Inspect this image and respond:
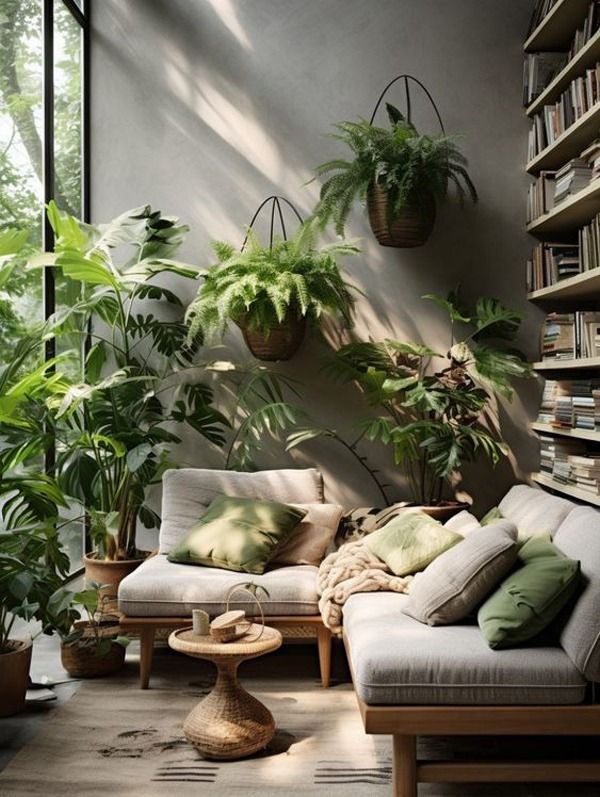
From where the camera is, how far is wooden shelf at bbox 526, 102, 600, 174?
3.66m

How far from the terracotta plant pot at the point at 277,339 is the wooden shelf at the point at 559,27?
5.95 ft

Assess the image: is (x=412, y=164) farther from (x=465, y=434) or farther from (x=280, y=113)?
(x=465, y=434)

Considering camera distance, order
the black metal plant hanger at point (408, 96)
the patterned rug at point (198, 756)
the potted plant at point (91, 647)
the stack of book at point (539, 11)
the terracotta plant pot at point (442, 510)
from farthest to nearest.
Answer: the black metal plant hanger at point (408, 96) < the stack of book at point (539, 11) < the terracotta plant pot at point (442, 510) < the potted plant at point (91, 647) < the patterned rug at point (198, 756)

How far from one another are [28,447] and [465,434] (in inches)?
77.2

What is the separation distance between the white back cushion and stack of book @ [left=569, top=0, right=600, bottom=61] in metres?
2.25

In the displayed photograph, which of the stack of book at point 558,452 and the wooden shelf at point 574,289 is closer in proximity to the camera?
the wooden shelf at point 574,289

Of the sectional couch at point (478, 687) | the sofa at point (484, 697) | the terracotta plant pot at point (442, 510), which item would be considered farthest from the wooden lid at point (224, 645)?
the terracotta plant pot at point (442, 510)

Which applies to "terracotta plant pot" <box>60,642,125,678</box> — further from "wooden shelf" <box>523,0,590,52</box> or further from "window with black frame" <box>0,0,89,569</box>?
"wooden shelf" <box>523,0,590,52</box>

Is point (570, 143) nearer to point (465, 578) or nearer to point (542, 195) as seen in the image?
point (542, 195)

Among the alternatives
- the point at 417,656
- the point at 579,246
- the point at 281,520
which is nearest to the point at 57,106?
the point at 281,520

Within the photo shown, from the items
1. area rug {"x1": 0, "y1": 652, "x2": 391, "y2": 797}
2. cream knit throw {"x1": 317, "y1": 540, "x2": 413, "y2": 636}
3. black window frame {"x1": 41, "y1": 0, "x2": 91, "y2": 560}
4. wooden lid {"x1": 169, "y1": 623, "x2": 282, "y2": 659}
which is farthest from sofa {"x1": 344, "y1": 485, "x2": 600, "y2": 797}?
black window frame {"x1": 41, "y1": 0, "x2": 91, "y2": 560}

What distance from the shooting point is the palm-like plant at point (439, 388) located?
411 centimetres

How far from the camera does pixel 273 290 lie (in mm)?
4043

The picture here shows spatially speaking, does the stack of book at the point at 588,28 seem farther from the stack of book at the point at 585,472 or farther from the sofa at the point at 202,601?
the sofa at the point at 202,601
